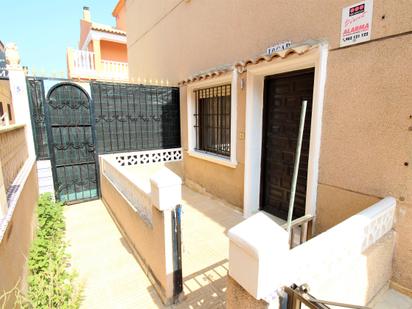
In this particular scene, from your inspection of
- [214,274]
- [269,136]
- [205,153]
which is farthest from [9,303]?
[205,153]

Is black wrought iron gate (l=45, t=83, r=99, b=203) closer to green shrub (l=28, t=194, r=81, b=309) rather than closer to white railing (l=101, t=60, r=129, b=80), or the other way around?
green shrub (l=28, t=194, r=81, b=309)

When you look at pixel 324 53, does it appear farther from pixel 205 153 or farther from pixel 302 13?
pixel 205 153

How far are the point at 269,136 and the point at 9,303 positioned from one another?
416cm

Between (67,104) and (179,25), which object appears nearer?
(67,104)

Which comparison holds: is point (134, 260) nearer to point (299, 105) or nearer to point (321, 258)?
point (321, 258)

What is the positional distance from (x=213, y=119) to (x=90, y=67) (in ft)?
29.3

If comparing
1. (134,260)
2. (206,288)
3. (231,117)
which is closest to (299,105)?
(231,117)

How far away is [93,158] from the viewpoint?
5.91 metres

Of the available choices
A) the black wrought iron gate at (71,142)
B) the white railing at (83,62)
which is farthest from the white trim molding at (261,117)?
the white railing at (83,62)

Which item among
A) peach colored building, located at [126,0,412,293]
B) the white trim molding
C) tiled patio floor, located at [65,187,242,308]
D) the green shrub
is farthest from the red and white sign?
the green shrub

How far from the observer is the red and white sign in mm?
2496

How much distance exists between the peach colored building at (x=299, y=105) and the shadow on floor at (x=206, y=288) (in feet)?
5.33

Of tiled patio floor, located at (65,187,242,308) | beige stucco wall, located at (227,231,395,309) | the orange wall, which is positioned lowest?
tiled patio floor, located at (65,187,242,308)

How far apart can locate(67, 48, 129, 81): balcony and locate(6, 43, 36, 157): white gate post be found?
20.6 ft
